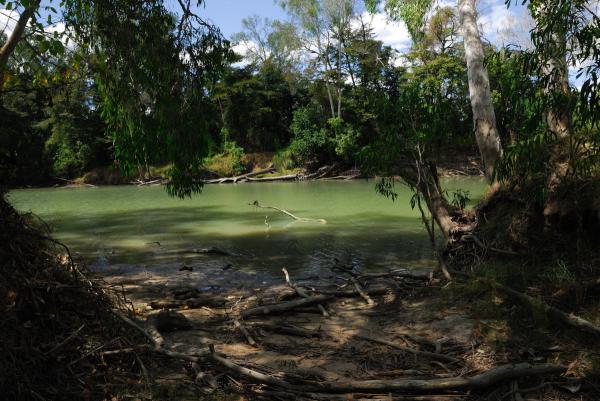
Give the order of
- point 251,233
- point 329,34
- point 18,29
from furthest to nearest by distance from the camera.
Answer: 1. point 329,34
2. point 251,233
3. point 18,29

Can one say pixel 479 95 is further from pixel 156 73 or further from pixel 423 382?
pixel 423 382

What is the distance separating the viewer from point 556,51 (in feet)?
14.0

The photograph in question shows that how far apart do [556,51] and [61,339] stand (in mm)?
4381

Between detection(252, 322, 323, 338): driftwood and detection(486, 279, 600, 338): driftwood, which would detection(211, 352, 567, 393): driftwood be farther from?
detection(252, 322, 323, 338): driftwood

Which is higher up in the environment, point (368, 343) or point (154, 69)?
point (154, 69)

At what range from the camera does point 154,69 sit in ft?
21.2

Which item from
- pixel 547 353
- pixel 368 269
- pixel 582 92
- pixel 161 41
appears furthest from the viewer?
pixel 368 269

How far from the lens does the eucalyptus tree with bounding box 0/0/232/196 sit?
21.2 ft

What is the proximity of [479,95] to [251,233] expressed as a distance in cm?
767

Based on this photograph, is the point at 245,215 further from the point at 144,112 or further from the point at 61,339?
the point at 61,339

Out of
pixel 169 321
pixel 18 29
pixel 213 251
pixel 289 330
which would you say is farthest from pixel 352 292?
pixel 18 29

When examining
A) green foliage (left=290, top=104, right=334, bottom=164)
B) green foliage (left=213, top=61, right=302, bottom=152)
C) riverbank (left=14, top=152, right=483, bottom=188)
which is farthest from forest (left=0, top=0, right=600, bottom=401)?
green foliage (left=213, top=61, right=302, bottom=152)

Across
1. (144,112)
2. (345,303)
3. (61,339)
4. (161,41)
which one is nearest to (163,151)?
(144,112)

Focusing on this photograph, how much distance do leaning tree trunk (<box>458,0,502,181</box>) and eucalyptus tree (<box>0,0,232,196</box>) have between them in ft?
14.4
